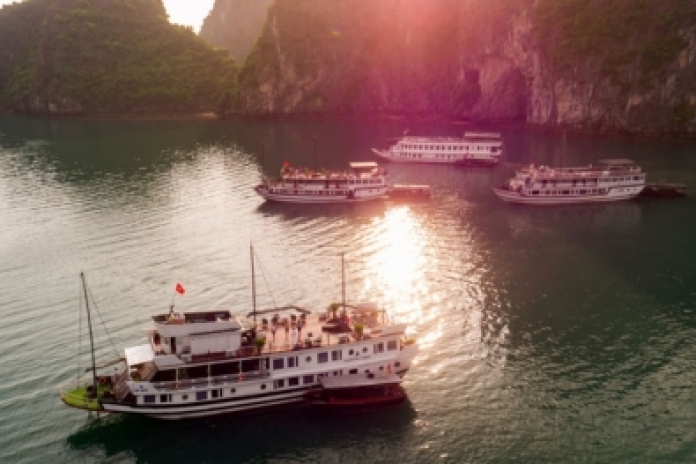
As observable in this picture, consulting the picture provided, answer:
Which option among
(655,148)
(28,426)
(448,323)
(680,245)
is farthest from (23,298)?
(655,148)

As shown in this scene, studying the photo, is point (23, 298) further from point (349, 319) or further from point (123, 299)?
point (349, 319)

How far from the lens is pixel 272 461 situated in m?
38.9

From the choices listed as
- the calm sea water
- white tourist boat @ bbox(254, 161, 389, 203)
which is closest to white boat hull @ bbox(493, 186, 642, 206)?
the calm sea water

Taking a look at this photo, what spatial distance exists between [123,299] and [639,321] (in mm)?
50094

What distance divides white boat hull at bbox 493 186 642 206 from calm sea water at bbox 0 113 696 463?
2475mm

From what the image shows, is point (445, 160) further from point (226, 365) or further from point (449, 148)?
point (226, 365)

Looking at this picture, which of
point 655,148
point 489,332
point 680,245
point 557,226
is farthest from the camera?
point 655,148

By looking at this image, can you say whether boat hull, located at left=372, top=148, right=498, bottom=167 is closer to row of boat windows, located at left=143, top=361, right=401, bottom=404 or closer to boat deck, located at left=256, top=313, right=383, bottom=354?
boat deck, located at left=256, top=313, right=383, bottom=354

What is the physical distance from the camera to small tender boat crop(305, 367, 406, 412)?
1722 inches

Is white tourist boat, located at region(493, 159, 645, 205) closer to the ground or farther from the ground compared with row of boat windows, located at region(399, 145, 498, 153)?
closer to the ground

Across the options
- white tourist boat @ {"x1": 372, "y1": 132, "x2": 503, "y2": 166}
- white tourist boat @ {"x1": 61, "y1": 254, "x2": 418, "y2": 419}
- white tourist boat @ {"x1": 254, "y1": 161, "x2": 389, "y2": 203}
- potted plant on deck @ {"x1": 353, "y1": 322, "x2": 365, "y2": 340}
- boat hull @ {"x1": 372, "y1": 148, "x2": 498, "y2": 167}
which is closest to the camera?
white tourist boat @ {"x1": 61, "y1": 254, "x2": 418, "y2": 419}

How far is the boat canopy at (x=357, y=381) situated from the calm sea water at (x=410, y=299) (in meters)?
2.15

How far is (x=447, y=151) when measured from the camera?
138375mm

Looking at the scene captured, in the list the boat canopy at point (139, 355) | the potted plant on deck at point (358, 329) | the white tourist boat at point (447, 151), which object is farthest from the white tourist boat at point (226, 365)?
the white tourist boat at point (447, 151)
